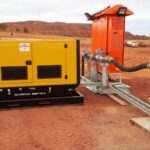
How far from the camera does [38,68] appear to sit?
8633mm

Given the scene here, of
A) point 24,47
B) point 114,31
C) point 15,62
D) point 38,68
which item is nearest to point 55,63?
point 38,68

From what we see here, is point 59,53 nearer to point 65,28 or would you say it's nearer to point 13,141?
point 13,141

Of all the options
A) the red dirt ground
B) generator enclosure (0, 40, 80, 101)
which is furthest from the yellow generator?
the red dirt ground

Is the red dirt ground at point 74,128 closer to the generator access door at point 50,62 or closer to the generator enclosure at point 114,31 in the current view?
the generator access door at point 50,62

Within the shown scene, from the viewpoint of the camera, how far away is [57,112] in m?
8.23

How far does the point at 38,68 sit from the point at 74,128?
84.7 inches

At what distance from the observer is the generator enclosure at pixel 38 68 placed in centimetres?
846

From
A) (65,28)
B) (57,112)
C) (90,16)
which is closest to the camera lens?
(57,112)

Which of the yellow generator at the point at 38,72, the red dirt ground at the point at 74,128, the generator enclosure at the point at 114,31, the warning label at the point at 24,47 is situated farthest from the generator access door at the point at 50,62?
the generator enclosure at the point at 114,31

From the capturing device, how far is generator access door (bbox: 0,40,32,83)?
8.42 meters

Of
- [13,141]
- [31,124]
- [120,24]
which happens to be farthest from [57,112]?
[120,24]

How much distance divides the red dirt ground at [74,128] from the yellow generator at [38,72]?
0.33 meters

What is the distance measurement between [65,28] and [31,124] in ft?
373

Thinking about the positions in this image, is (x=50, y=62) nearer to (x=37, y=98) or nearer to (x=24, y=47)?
(x=24, y=47)
